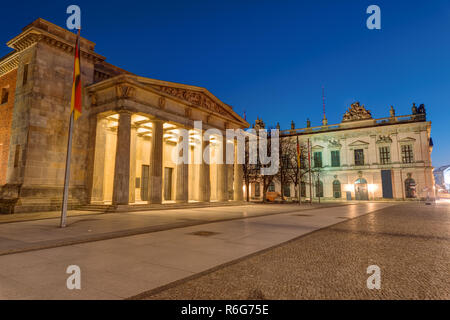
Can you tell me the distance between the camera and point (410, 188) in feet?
161

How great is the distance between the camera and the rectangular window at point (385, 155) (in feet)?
169

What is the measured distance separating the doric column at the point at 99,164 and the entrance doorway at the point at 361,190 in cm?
4929

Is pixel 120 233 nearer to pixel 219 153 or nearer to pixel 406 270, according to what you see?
pixel 406 270

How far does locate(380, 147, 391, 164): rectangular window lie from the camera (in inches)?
2029

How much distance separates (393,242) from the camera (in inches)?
309

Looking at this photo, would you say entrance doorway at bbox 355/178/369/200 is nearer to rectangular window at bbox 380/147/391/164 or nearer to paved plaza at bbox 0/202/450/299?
rectangular window at bbox 380/147/391/164

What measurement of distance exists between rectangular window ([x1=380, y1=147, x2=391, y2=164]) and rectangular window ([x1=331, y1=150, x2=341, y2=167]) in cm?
797

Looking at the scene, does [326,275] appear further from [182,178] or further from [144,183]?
[144,183]

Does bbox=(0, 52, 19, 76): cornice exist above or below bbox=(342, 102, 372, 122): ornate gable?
below

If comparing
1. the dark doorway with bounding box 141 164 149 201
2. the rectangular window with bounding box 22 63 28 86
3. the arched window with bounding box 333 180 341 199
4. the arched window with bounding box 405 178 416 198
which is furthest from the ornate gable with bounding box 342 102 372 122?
the rectangular window with bounding box 22 63 28 86

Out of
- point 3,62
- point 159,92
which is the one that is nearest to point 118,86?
point 159,92

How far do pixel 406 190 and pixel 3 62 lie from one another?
61606 mm

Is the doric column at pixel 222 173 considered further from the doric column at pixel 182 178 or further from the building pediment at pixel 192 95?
the doric column at pixel 182 178

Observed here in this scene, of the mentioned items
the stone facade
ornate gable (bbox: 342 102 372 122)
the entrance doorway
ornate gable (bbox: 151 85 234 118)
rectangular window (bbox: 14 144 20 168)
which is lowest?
the entrance doorway
